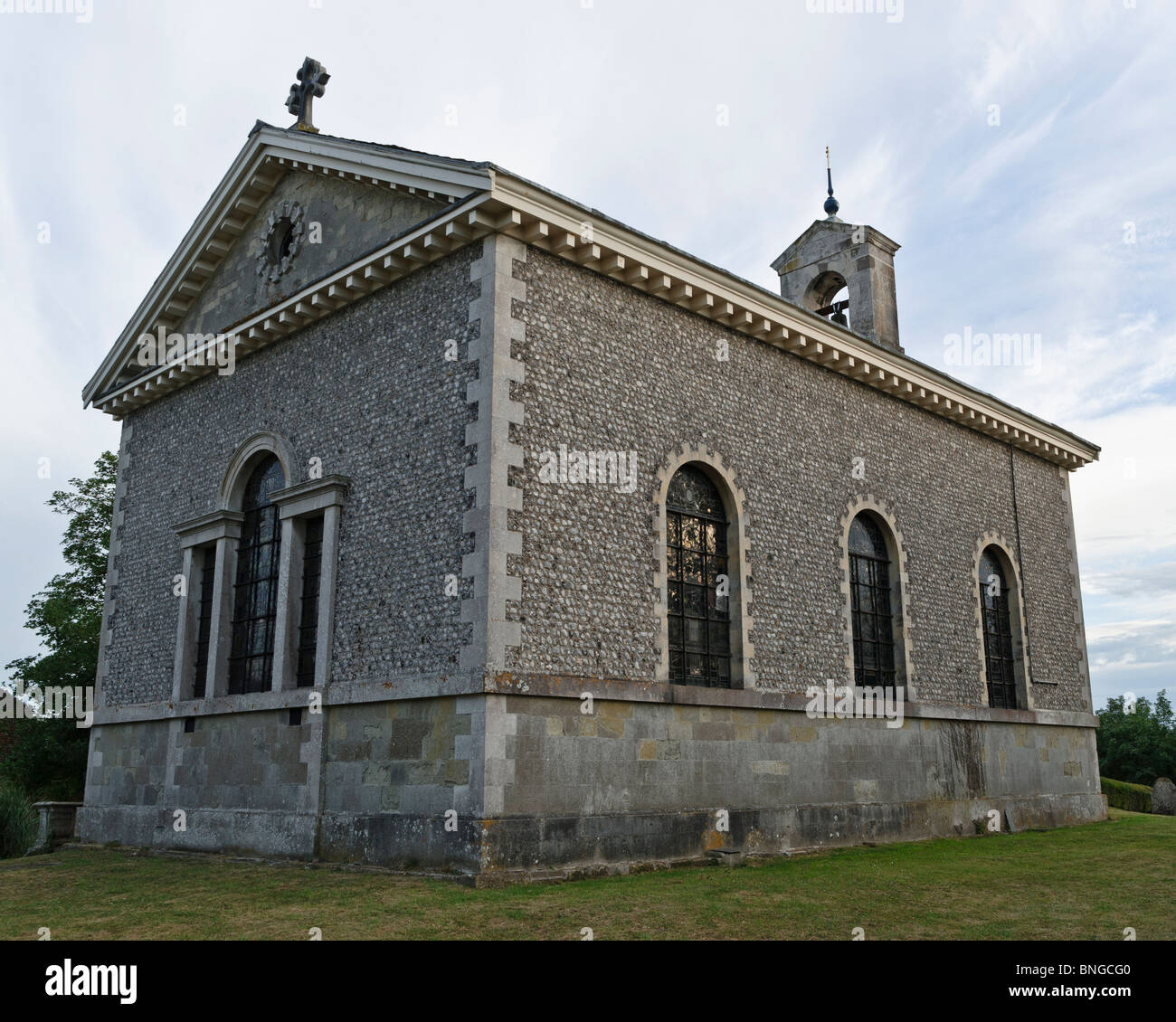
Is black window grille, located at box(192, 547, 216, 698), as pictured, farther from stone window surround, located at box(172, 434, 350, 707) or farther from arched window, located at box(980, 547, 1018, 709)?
arched window, located at box(980, 547, 1018, 709)

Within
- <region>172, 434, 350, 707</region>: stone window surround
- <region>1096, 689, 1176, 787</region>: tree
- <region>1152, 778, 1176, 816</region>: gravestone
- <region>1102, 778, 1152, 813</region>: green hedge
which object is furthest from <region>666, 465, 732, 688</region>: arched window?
<region>1096, 689, 1176, 787</region>: tree

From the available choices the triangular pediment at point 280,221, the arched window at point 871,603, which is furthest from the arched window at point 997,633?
the triangular pediment at point 280,221

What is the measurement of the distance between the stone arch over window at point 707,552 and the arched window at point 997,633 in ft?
24.8

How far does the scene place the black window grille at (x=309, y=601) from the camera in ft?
46.9

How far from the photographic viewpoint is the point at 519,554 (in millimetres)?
11844

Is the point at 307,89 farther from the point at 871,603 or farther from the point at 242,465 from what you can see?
the point at 871,603

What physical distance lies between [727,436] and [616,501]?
2786 mm

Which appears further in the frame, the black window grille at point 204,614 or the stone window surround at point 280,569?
the black window grille at point 204,614

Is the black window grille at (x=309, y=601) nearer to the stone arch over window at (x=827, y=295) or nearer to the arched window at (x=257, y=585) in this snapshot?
the arched window at (x=257, y=585)

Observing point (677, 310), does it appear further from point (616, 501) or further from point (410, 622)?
point (410, 622)

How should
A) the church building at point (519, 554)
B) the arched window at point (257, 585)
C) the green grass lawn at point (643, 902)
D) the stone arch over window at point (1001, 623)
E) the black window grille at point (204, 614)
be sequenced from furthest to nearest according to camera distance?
1. the stone arch over window at point (1001, 623)
2. the black window grille at point (204, 614)
3. the arched window at point (257, 585)
4. the church building at point (519, 554)
5. the green grass lawn at point (643, 902)

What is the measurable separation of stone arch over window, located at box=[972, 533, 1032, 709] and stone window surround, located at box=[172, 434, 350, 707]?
12.6 metres

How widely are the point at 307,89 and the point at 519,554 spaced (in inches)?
409
